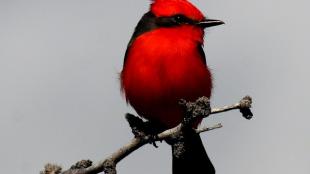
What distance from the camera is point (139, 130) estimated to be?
22.9 feet

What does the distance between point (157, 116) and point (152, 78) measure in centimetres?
59

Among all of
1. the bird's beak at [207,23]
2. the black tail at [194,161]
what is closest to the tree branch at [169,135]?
the black tail at [194,161]

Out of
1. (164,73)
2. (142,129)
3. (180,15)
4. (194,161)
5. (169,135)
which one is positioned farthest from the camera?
(194,161)

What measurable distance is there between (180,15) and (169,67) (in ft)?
3.30

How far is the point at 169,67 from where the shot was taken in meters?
8.04

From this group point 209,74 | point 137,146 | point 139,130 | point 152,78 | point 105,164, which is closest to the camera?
point 105,164

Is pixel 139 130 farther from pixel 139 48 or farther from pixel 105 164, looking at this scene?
pixel 139 48

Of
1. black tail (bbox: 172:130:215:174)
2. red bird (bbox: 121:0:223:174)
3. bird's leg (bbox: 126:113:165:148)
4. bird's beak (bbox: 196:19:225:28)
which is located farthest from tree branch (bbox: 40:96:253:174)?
bird's beak (bbox: 196:19:225:28)

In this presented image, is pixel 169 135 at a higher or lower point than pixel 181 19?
lower

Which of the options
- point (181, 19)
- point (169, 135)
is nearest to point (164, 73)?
point (181, 19)

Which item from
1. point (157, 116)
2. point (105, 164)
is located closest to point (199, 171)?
point (157, 116)

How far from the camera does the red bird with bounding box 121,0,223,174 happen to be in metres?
8.02

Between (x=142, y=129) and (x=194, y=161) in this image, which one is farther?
(x=194, y=161)

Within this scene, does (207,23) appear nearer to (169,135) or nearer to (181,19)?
(181,19)
